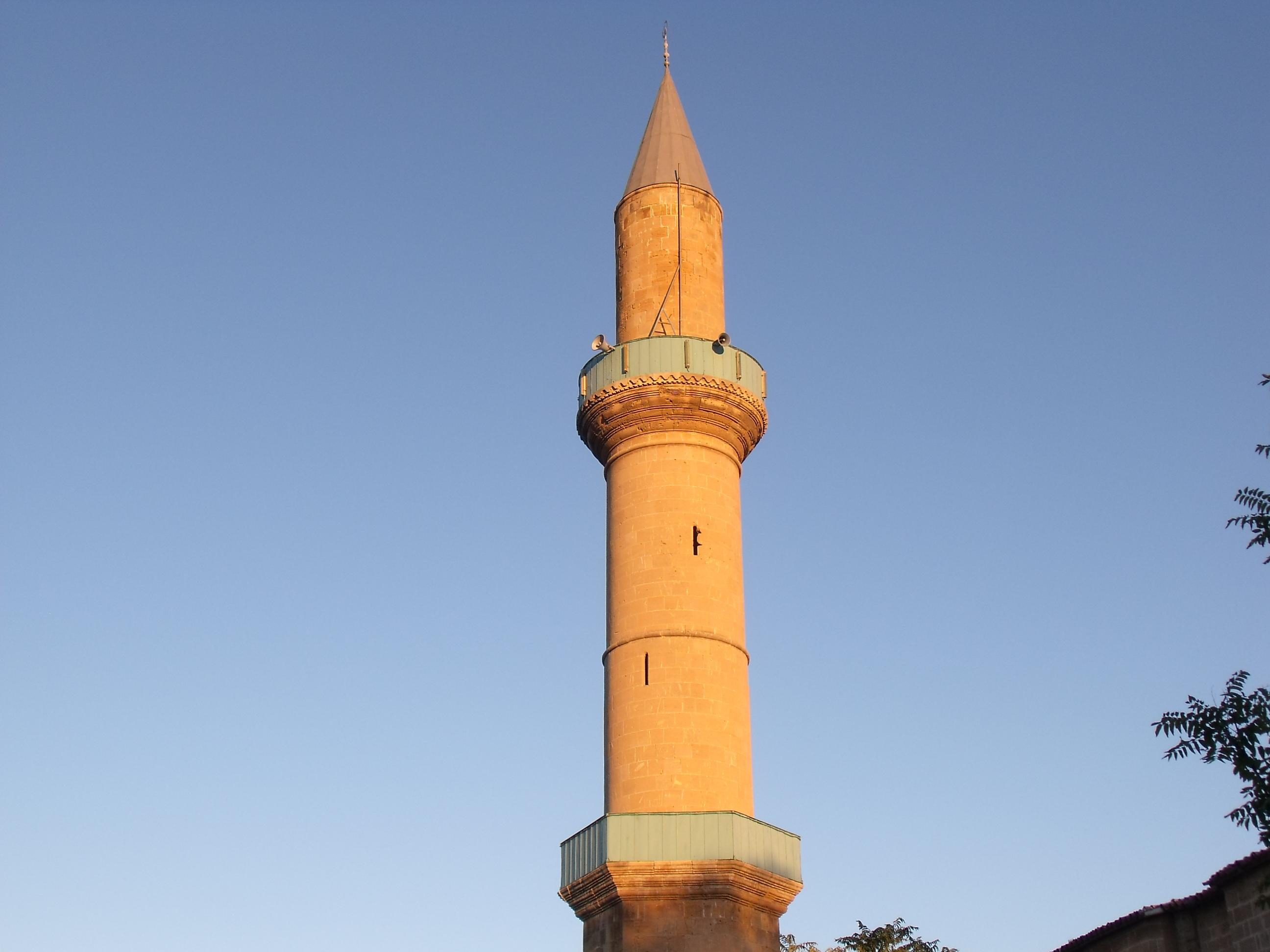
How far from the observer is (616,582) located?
2714 cm

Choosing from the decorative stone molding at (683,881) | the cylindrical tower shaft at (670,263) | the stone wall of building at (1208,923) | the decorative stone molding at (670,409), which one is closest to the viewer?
the stone wall of building at (1208,923)

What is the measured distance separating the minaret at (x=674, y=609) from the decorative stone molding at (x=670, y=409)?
27 mm

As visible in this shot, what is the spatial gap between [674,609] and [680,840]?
12.7 ft

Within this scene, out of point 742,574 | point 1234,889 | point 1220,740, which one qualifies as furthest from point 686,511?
point 1220,740

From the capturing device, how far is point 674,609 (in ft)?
86.5

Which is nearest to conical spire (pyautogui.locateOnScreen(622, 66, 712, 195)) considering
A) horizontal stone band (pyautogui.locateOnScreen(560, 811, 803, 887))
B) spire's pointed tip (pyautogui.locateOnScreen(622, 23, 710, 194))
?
spire's pointed tip (pyautogui.locateOnScreen(622, 23, 710, 194))

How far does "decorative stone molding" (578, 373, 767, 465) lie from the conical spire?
184 inches

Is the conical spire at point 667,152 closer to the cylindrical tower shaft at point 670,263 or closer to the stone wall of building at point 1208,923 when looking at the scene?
the cylindrical tower shaft at point 670,263

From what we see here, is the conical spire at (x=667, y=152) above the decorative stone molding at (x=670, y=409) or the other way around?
above

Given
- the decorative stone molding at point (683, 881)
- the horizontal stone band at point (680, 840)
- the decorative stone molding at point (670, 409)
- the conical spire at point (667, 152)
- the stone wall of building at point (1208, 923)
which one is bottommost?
the stone wall of building at point (1208, 923)

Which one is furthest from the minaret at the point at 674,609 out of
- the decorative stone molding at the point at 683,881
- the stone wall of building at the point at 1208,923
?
the stone wall of building at the point at 1208,923

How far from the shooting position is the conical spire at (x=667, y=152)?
101 ft

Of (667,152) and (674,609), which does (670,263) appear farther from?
(674,609)

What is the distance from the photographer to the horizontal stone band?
79.9 ft
